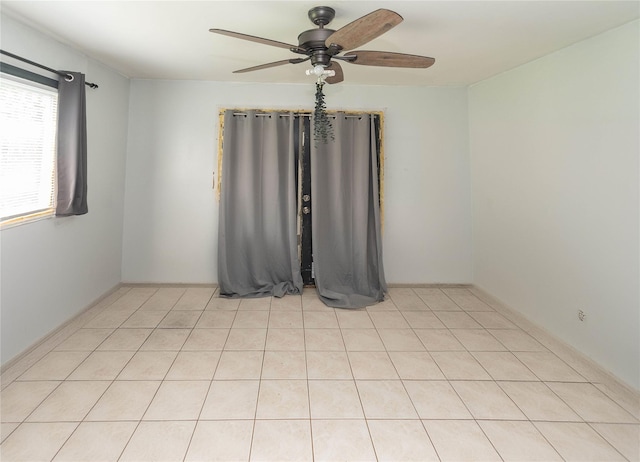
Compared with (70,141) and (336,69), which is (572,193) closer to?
(336,69)

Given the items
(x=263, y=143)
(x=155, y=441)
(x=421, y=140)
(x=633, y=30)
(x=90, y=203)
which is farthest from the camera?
(x=421, y=140)

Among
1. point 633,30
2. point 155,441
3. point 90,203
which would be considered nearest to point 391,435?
point 155,441

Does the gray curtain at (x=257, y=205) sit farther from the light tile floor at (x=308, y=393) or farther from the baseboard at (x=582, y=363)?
the baseboard at (x=582, y=363)

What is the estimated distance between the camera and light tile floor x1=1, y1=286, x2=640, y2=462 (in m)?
1.48

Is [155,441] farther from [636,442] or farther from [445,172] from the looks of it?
[445,172]

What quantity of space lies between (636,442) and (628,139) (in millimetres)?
1717

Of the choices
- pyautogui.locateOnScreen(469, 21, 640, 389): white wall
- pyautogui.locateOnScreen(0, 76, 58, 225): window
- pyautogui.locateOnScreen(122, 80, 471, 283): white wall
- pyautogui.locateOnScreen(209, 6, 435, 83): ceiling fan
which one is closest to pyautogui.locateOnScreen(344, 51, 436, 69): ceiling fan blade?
pyautogui.locateOnScreen(209, 6, 435, 83): ceiling fan

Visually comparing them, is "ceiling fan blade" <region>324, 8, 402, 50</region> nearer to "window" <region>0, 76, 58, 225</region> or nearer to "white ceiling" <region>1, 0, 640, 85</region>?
"white ceiling" <region>1, 0, 640, 85</region>

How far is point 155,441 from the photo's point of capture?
1493mm

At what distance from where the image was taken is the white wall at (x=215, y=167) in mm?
3455

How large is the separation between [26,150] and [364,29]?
2466mm

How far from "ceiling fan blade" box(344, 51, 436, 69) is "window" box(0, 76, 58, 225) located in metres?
2.25

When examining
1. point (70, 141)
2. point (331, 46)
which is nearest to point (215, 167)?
point (70, 141)

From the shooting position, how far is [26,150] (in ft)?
7.31
